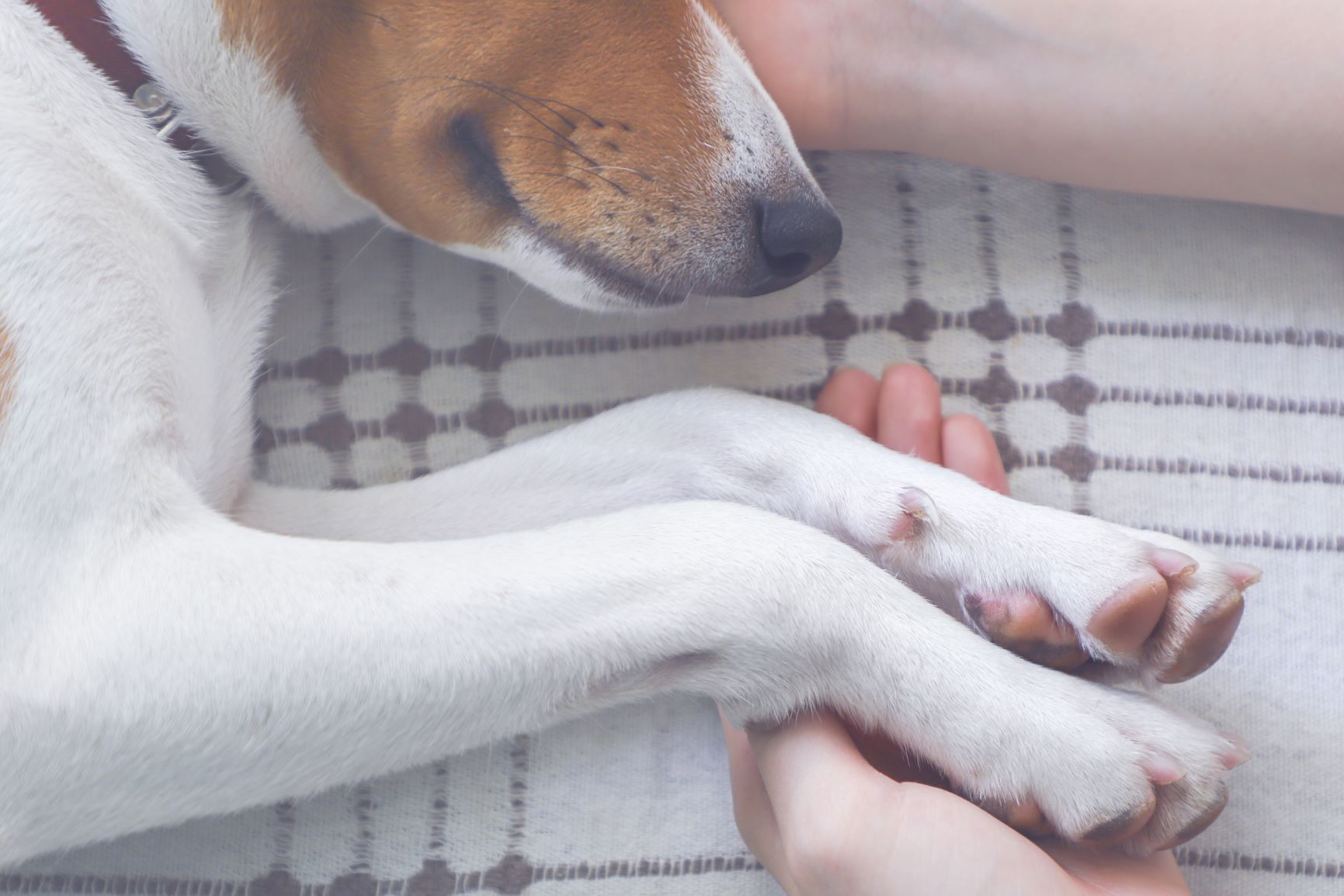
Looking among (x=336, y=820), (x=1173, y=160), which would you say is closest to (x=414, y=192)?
(x=336, y=820)

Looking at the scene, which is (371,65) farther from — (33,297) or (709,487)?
(709,487)

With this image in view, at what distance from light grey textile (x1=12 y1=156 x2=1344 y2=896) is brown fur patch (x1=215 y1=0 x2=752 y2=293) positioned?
1.05 feet

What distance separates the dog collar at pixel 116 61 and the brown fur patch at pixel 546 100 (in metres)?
0.12

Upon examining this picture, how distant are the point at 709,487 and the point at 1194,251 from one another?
0.82 metres

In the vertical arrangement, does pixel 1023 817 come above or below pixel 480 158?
below

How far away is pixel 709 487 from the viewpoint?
1248mm

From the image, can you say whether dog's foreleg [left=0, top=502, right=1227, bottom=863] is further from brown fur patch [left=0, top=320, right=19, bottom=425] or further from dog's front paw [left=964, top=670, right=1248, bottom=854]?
brown fur patch [left=0, top=320, right=19, bottom=425]

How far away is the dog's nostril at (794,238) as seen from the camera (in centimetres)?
112

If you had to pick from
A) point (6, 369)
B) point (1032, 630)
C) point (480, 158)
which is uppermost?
point (480, 158)

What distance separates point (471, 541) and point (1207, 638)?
2.52ft

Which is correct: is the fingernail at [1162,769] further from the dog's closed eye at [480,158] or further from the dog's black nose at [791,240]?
the dog's closed eye at [480,158]

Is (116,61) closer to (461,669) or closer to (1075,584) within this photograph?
(461,669)

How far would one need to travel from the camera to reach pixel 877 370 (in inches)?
56.7

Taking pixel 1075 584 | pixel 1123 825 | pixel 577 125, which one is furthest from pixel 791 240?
pixel 1123 825
